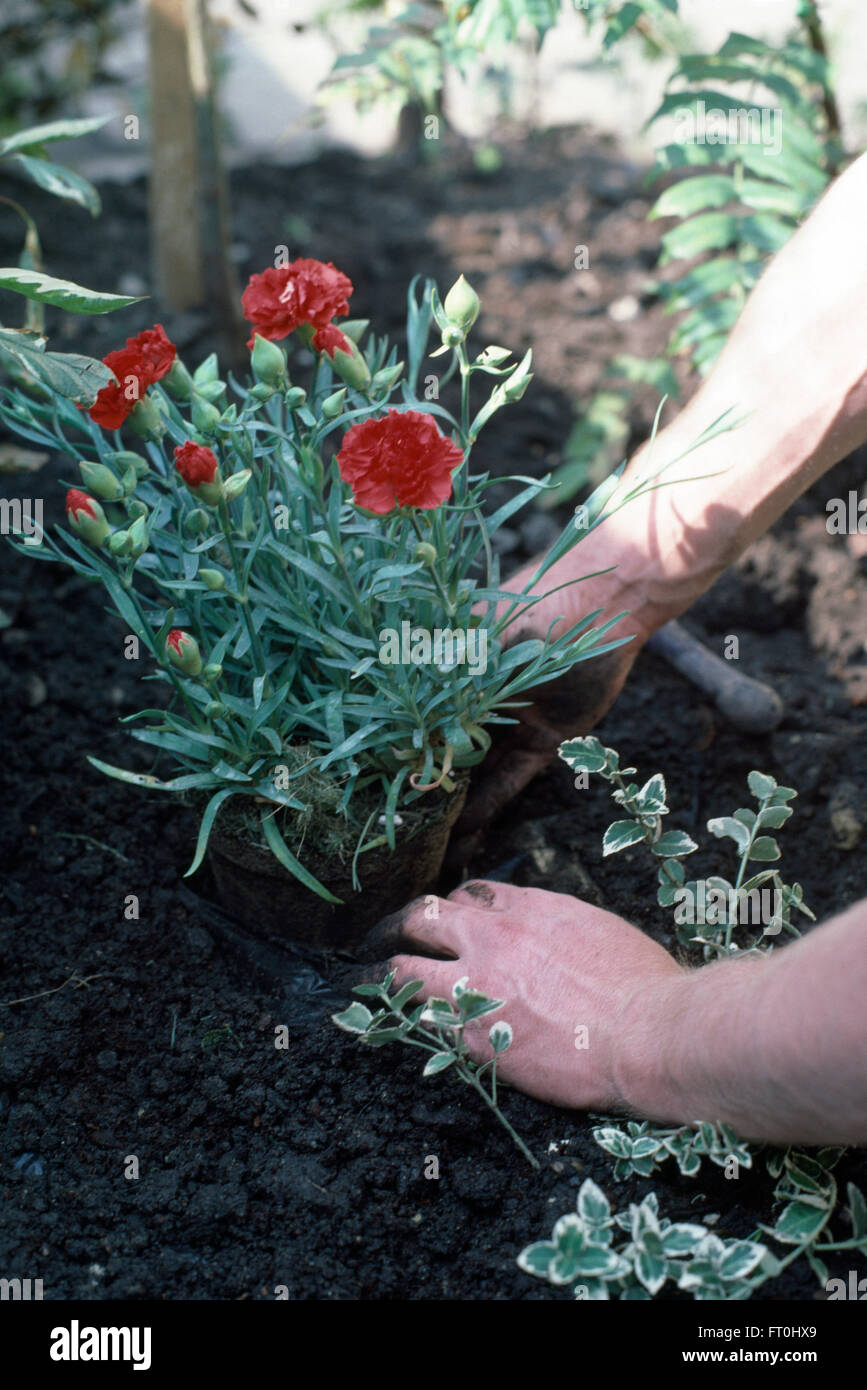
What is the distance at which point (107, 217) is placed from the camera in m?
3.49

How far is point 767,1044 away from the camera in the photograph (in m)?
1.02

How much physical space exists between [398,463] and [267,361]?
0.21 metres

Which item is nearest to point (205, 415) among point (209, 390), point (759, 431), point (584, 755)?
point (209, 390)

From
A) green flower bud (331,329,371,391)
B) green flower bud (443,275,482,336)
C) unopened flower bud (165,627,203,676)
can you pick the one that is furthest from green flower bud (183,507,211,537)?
green flower bud (443,275,482,336)

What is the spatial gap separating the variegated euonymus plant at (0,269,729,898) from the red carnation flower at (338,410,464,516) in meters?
0.03

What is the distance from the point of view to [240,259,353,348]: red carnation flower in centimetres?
120

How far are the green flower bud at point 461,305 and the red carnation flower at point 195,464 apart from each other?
11.0 inches

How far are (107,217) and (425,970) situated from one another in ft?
9.61

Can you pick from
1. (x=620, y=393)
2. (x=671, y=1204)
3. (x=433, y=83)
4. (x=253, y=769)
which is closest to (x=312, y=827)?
(x=253, y=769)

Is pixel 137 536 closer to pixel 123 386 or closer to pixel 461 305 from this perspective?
pixel 123 386

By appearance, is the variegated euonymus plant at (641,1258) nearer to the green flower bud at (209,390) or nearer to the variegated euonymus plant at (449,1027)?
the variegated euonymus plant at (449,1027)

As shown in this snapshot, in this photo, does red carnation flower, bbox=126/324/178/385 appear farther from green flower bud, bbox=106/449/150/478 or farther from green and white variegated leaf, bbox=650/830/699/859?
green and white variegated leaf, bbox=650/830/699/859

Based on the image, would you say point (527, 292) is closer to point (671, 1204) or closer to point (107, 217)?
point (107, 217)

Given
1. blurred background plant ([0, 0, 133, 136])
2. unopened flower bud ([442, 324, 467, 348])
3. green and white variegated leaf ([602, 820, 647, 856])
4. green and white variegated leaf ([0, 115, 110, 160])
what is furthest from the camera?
blurred background plant ([0, 0, 133, 136])
